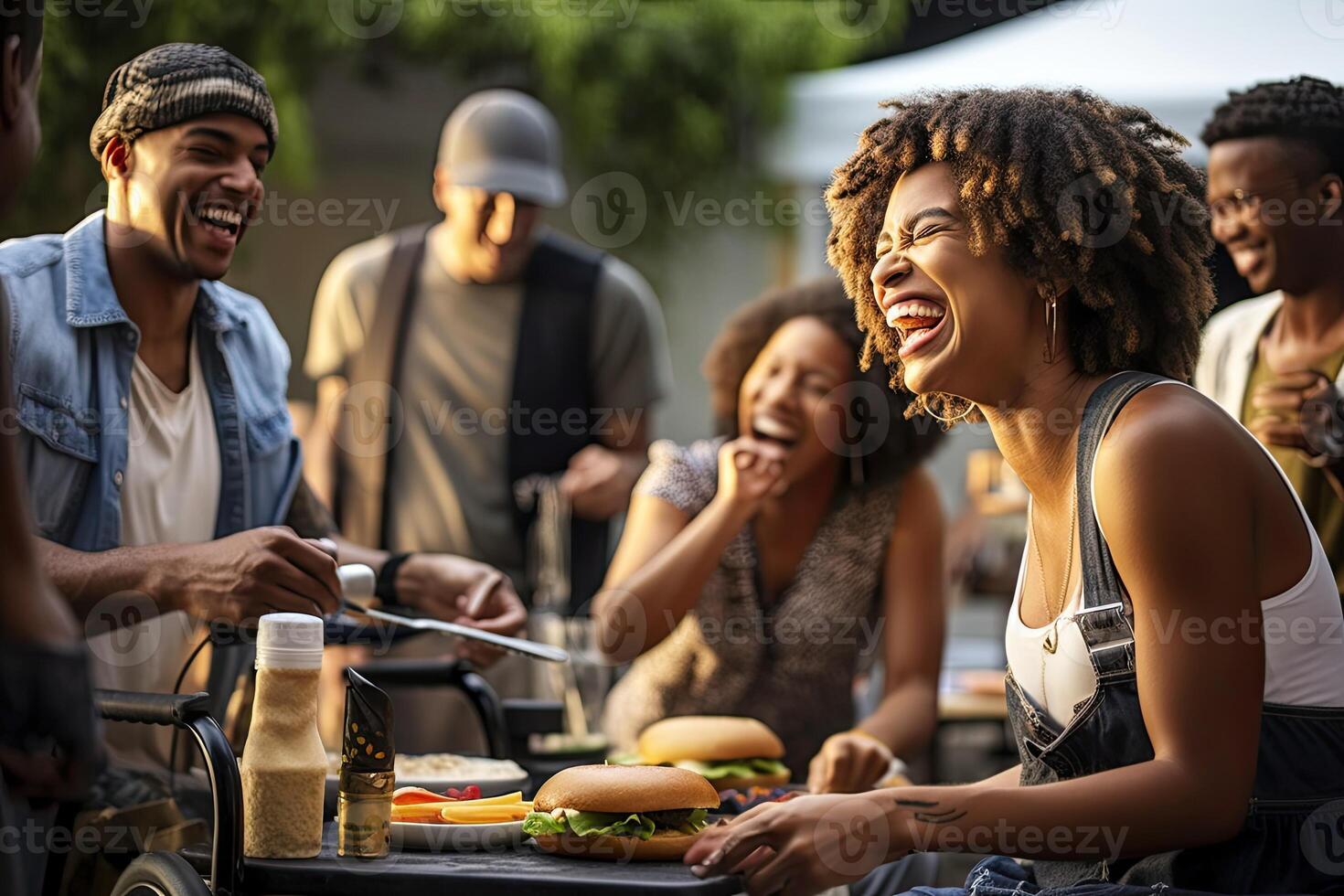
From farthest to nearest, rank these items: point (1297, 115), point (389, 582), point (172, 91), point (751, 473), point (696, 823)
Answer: point (751, 473), point (1297, 115), point (389, 582), point (172, 91), point (696, 823)

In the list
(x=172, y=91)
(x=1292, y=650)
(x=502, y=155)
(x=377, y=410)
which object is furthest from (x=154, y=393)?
(x=502, y=155)

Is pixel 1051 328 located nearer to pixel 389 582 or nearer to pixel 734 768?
pixel 734 768

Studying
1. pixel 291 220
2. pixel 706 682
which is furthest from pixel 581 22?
pixel 706 682

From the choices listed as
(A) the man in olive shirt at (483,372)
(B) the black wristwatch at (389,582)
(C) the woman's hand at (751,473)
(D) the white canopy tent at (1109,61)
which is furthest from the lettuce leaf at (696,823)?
(D) the white canopy tent at (1109,61)

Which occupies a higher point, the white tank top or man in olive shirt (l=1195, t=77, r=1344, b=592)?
man in olive shirt (l=1195, t=77, r=1344, b=592)

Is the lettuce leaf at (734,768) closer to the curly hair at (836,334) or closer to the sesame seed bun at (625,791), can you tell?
the sesame seed bun at (625,791)

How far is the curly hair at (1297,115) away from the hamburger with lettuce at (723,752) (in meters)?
1.59

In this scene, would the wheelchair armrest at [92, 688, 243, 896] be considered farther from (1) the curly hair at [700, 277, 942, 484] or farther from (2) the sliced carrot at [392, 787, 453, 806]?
(1) the curly hair at [700, 277, 942, 484]

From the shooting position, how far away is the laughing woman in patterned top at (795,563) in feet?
11.5

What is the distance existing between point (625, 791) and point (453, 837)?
238mm

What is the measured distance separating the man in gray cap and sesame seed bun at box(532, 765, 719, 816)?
8.92 ft

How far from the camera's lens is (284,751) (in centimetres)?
193


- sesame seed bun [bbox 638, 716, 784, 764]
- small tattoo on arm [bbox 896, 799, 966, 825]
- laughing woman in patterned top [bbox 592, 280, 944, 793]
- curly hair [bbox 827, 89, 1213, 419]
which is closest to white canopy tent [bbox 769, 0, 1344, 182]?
laughing woman in patterned top [bbox 592, 280, 944, 793]

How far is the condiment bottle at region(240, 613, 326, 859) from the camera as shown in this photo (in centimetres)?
190
